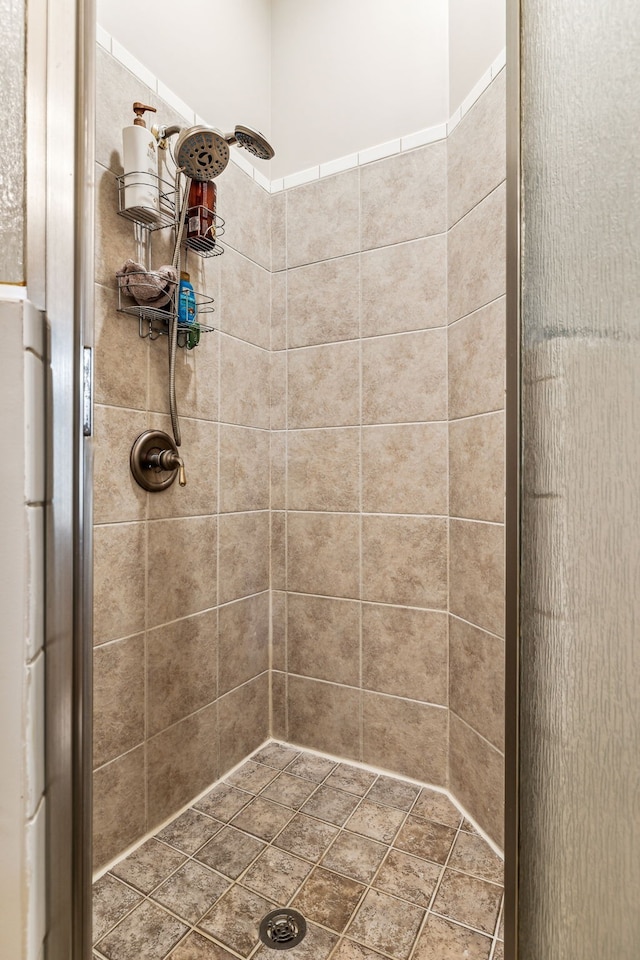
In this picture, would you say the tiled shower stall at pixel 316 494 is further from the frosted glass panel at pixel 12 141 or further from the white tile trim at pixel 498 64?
the frosted glass panel at pixel 12 141

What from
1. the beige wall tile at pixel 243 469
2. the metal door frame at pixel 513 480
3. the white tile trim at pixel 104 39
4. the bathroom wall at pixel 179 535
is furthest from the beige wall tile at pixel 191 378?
the metal door frame at pixel 513 480

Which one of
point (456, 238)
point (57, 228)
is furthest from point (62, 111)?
Answer: point (456, 238)

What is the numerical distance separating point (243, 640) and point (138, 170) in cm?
139

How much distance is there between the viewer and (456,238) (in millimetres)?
1526

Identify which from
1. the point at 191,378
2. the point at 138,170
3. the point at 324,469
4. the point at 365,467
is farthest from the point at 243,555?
the point at 138,170

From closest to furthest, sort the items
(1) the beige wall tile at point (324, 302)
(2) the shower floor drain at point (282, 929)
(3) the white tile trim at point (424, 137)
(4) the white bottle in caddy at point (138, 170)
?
(2) the shower floor drain at point (282, 929), (4) the white bottle in caddy at point (138, 170), (3) the white tile trim at point (424, 137), (1) the beige wall tile at point (324, 302)

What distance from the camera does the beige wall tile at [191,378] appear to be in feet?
4.58

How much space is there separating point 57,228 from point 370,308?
137cm

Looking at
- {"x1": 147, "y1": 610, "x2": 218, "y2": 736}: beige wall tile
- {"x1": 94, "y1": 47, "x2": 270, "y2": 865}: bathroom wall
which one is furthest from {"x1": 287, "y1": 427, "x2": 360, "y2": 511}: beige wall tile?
{"x1": 147, "y1": 610, "x2": 218, "y2": 736}: beige wall tile

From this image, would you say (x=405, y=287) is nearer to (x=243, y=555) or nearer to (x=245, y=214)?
(x=245, y=214)

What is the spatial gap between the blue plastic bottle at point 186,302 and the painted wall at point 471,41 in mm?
Result: 962

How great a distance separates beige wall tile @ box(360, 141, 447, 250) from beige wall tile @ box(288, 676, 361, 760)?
150 cm

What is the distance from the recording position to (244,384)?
1.75 metres

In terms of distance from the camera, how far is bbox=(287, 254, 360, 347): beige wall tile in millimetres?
1723
